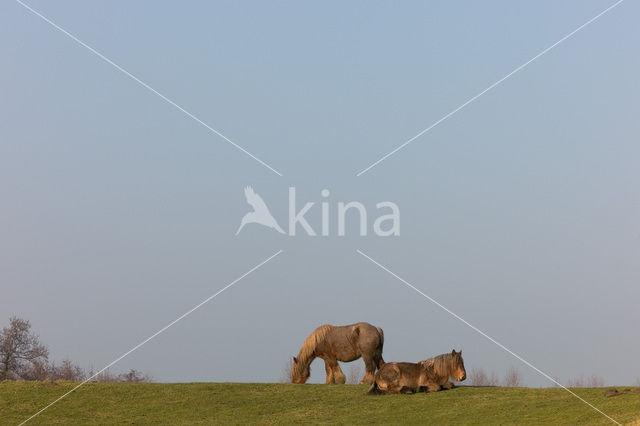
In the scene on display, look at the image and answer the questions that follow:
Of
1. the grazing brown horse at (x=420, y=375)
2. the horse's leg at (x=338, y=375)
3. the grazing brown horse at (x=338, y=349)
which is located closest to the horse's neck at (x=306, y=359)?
the grazing brown horse at (x=338, y=349)

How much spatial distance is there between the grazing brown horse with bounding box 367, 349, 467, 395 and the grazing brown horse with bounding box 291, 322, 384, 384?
9.34 feet

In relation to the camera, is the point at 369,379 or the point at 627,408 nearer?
the point at 627,408

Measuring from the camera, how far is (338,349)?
2759cm

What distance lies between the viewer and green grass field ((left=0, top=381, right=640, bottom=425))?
66.9ft

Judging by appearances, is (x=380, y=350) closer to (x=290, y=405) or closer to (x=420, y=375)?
(x=420, y=375)

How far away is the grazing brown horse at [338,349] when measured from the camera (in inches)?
1071

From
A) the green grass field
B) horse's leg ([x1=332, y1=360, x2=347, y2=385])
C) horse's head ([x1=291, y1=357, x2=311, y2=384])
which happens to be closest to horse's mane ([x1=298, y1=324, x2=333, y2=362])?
horse's head ([x1=291, y1=357, x2=311, y2=384])

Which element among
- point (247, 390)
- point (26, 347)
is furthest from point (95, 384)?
point (26, 347)

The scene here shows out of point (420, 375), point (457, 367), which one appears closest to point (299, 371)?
point (420, 375)

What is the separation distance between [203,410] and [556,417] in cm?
928

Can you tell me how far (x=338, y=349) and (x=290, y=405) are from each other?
4977mm

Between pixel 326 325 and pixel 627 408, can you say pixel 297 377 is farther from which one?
pixel 627 408

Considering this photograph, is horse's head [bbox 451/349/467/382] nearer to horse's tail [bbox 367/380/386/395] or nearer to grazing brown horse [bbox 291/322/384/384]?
horse's tail [bbox 367/380/386/395]

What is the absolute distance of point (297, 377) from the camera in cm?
2769
